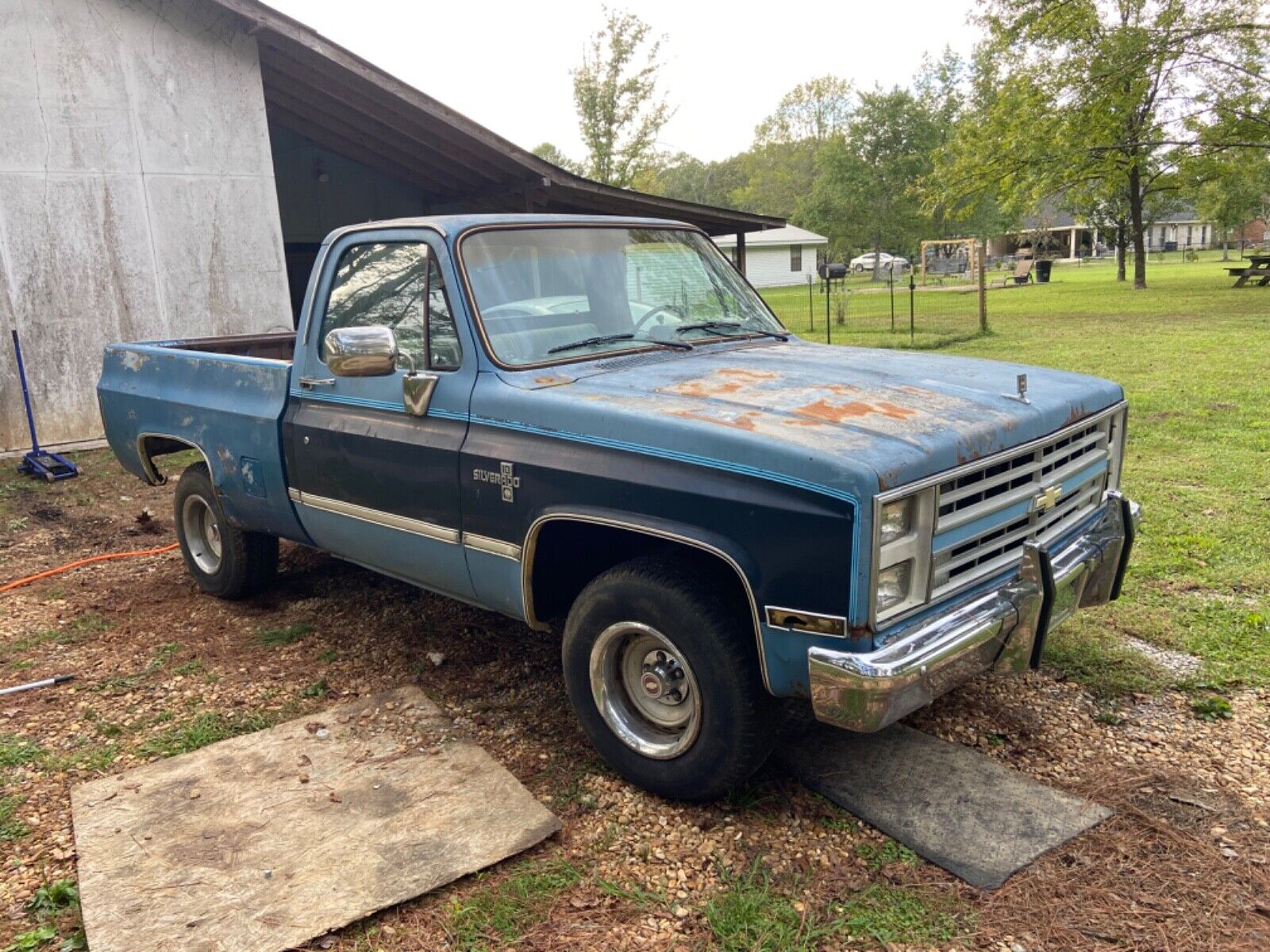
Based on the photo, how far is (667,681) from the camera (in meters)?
3.26

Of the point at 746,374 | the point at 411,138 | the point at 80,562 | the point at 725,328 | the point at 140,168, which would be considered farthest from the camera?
the point at 411,138

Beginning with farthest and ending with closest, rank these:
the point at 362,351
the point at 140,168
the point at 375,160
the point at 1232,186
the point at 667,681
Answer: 1. the point at 1232,186
2. the point at 375,160
3. the point at 140,168
4. the point at 362,351
5. the point at 667,681

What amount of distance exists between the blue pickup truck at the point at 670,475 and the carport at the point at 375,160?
6265 millimetres

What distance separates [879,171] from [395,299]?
45.8 meters

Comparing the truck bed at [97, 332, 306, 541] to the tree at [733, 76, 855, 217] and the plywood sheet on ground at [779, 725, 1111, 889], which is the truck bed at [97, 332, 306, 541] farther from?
the tree at [733, 76, 855, 217]

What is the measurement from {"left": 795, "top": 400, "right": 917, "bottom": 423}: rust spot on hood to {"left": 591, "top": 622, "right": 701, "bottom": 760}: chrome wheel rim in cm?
88

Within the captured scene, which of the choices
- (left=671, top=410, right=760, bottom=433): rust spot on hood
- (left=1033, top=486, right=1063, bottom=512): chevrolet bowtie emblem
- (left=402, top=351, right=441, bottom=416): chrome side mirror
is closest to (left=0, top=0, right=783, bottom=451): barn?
(left=402, top=351, right=441, bottom=416): chrome side mirror

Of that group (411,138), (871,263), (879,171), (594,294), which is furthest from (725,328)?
(871,263)

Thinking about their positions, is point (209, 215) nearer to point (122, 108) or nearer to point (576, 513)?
point (122, 108)

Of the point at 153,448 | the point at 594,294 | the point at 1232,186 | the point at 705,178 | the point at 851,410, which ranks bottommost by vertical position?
the point at 153,448

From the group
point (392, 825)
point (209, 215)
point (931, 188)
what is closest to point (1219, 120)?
point (931, 188)

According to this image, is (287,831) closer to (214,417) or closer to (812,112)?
(214,417)

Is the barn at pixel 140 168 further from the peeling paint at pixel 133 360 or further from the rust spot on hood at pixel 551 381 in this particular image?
the rust spot on hood at pixel 551 381

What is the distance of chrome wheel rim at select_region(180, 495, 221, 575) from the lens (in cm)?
554
